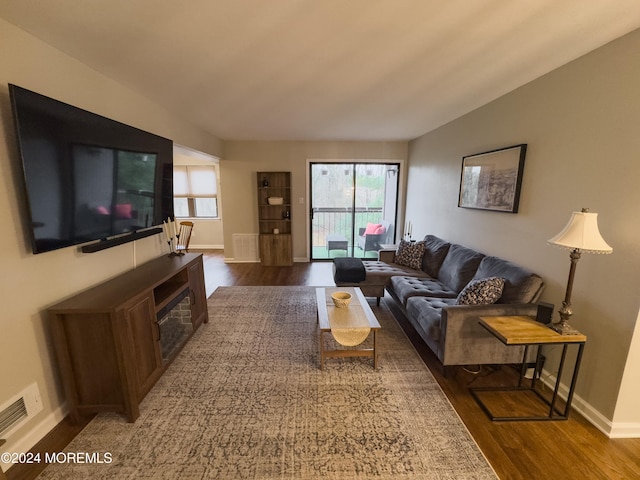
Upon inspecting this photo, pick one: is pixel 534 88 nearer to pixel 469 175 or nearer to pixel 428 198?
pixel 469 175

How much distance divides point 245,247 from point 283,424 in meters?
4.33

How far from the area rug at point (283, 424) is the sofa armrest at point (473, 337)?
34cm

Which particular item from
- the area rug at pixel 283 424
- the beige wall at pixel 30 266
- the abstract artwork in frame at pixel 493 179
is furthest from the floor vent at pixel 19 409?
the abstract artwork in frame at pixel 493 179

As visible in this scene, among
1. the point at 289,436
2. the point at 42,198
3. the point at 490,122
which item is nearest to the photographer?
the point at 42,198

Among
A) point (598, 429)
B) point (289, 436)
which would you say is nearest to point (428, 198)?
point (598, 429)

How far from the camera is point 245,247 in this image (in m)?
5.77

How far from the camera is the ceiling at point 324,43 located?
4.78ft

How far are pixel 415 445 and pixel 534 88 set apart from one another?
9.79 ft

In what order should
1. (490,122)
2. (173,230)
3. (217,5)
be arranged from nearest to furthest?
(217,5) < (490,122) < (173,230)

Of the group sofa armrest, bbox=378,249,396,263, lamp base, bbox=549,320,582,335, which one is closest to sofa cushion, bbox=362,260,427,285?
sofa armrest, bbox=378,249,396,263

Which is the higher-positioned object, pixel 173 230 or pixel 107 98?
pixel 107 98

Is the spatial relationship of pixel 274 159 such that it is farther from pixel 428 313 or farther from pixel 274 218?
pixel 428 313

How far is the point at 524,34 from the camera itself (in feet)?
5.52

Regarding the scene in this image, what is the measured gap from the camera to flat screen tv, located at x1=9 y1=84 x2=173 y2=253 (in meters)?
1.54
